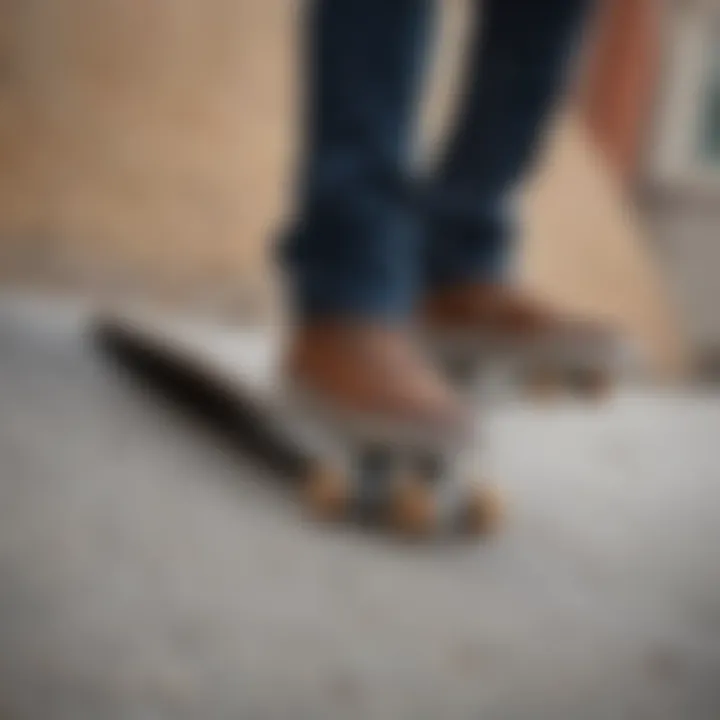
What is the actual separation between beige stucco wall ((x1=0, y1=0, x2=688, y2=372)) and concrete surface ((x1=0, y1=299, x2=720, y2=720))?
60cm

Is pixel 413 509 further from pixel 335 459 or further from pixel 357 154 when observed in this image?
pixel 357 154

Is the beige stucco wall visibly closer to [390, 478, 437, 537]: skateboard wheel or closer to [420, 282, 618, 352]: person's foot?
[420, 282, 618, 352]: person's foot

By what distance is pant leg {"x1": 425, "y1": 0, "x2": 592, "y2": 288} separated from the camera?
0.82 m

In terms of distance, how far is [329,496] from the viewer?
1.91ft

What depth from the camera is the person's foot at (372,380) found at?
1.90 ft

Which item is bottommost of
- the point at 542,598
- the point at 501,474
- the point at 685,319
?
the point at 542,598

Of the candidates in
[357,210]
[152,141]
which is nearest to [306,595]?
[357,210]

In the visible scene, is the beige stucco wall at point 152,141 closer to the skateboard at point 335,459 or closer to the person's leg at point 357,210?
the skateboard at point 335,459

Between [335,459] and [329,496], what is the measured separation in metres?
0.04

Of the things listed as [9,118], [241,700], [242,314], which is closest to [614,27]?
[242,314]

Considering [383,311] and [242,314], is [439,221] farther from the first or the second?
[242,314]

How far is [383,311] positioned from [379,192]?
2.7 inches

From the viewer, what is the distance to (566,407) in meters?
0.94

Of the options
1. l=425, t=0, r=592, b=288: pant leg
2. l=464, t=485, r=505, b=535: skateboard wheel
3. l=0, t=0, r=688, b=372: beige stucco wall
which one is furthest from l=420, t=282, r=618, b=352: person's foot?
l=0, t=0, r=688, b=372: beige stucco wall
